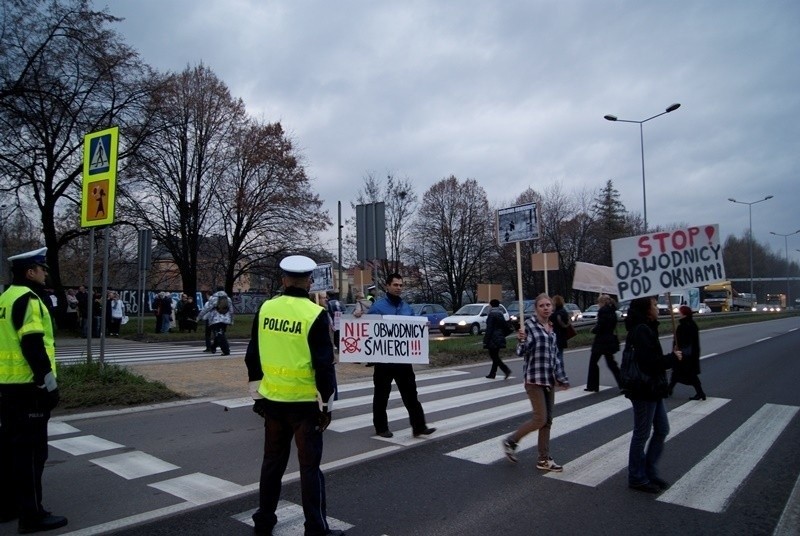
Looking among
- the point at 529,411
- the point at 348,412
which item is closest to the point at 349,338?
the point at 348,412

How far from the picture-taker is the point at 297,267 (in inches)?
167

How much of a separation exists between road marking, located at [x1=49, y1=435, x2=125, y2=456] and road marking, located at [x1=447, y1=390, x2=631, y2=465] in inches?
153

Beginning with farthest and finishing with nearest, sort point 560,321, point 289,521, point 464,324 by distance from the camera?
point 464,324, point 560,321, point 289,521

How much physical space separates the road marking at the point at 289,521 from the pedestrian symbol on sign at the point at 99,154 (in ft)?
22.9

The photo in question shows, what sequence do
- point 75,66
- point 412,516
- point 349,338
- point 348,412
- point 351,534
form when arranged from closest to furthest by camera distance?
point 351,534 → point 412,516 → point 349,338 → point 348,412 → point 75,66

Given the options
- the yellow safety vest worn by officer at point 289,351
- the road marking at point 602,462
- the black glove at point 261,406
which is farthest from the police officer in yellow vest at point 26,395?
the road marking at point 602,462

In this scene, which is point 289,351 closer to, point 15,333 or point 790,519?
point 15,333

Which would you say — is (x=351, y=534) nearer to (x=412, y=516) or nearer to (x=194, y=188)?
(x=412, y=516)

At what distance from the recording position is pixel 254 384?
429 centimetres

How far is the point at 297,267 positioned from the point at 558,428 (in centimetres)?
503

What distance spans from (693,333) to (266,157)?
84.9ft

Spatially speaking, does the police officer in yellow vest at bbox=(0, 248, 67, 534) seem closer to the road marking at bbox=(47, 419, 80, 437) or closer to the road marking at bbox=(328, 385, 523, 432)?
the road marking at bbox=(47, 419, 80, 437)

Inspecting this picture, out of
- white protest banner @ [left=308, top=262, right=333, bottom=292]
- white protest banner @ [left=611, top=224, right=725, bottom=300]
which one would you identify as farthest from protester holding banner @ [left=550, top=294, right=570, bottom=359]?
white protest banner @ [left=308, top=262, right=333, bottom=292]

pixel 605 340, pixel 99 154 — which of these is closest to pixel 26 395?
pixel 99 154
